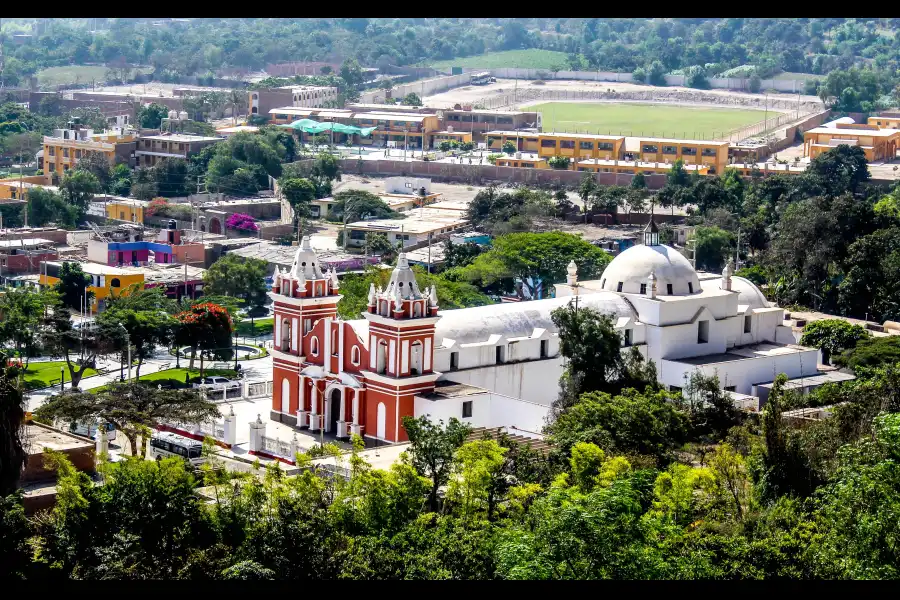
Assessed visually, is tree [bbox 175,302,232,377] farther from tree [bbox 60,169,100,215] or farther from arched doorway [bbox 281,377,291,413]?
tree [bbox 60,169,100,215]

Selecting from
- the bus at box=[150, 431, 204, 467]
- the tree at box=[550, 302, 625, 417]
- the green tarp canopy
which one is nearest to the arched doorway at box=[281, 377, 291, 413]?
the bus at box=[150, 431, 204, 467]

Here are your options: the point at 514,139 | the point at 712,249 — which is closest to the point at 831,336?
the point at 712,249

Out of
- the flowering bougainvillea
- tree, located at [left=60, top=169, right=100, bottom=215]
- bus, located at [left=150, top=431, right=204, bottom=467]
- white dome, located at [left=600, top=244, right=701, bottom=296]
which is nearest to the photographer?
bus, located at [left=150, top=431, right=204, bottom=467]

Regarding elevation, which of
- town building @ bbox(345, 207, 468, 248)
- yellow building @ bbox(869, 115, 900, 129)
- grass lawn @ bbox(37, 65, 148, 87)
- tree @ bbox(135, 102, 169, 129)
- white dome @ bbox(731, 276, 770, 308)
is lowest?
town building @ bbox(345, 207, 468, 248)

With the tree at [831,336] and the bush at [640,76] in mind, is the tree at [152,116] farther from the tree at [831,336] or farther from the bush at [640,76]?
the tree at [831,336]

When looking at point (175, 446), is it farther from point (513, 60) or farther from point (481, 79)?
point (513, 60)

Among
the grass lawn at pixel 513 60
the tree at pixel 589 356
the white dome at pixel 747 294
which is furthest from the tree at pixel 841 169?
the grass lawn at pixel 513 60
